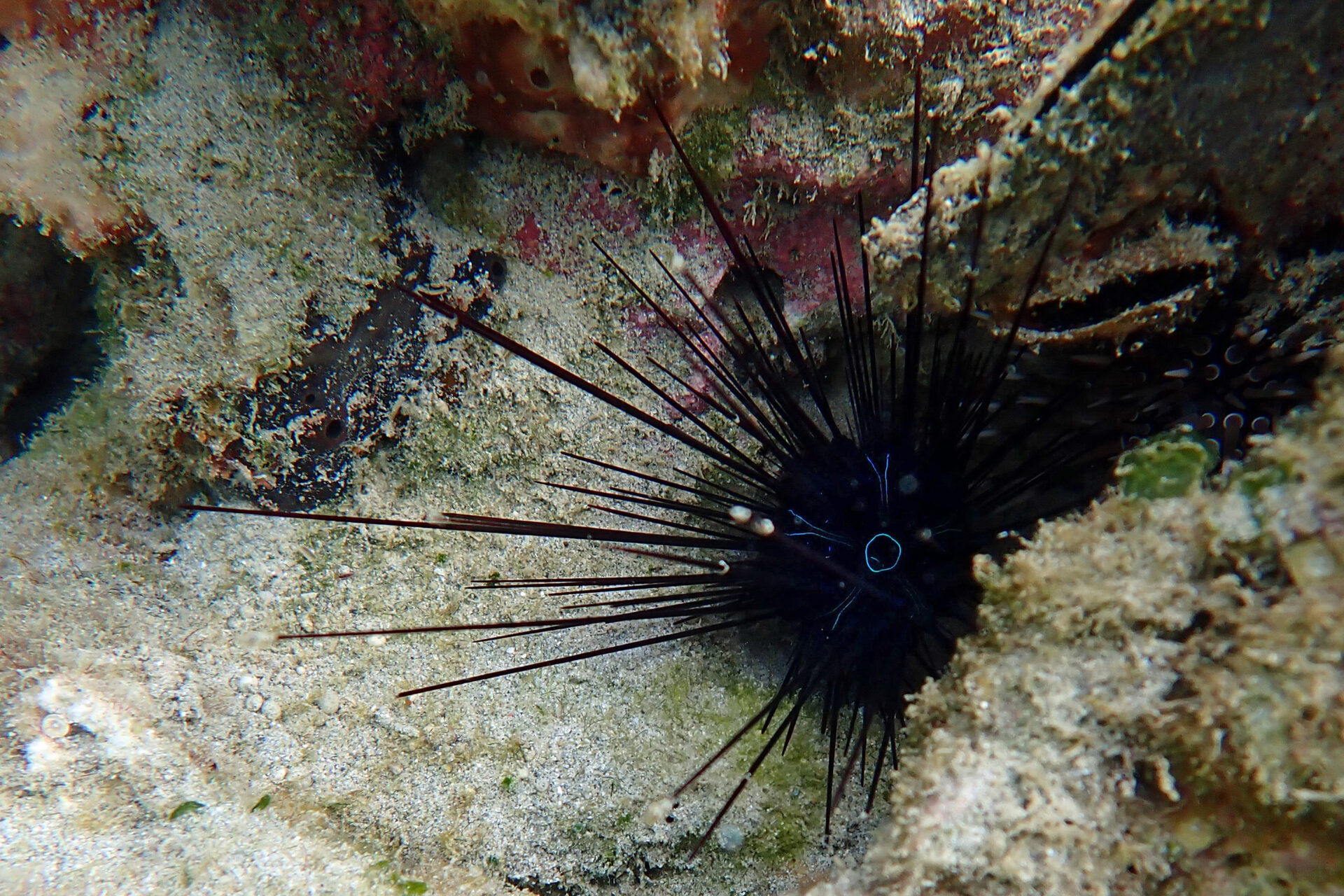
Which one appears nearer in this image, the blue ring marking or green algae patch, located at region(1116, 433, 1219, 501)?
green algae patch, located at region(1116, 433, 1219, 501)

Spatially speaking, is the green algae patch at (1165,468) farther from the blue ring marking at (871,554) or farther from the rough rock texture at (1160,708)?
the blue ring marking at (871,554)

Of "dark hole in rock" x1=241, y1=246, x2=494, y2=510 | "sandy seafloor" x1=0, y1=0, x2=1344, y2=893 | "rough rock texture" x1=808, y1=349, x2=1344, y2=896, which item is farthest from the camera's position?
"dark hole in rock" x1=241, y1=246, x2=494, y2=510

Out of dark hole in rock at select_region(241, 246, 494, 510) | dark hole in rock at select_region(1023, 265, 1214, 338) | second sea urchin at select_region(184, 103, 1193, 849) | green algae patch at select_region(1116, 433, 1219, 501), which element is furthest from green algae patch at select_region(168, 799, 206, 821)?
dark hole in rock at select_region(1023, 265, 1214, 338)

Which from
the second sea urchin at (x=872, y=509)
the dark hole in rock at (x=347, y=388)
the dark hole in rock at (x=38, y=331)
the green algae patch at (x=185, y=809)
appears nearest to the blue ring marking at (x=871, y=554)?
the second sea urchin at (x=872, y=509)

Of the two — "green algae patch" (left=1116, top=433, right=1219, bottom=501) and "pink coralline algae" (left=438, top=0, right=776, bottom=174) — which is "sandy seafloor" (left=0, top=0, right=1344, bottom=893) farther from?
"pink coralline algae" (left=438, top=0, right=776, bottom=174)

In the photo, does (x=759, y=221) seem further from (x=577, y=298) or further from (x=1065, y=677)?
(x=1065, y=677)

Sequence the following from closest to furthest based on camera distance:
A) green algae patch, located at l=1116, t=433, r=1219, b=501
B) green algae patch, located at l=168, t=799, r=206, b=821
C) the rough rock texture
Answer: the rough rock texture
green algae patch, located at l=1116, t=433, r=1219, b=501
green algae patch, located at l=168, t=799, r=206, b=821
